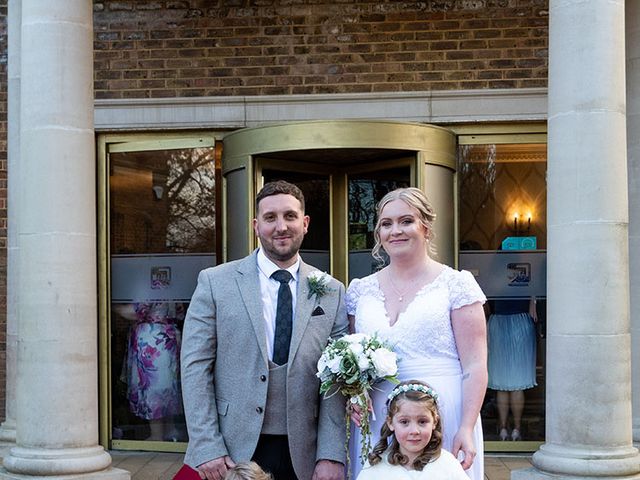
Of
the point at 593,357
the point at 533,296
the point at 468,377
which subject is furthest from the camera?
the point at 533,296

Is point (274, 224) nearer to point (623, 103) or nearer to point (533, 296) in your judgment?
point (623, 103)

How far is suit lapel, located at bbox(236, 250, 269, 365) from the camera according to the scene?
369 cm

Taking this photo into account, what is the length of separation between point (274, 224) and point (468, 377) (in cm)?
98

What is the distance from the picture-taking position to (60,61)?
236 inches

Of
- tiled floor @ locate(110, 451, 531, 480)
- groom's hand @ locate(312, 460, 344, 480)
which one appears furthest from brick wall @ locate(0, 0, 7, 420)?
groom's hand @ locate(312, 460, 344, 480)

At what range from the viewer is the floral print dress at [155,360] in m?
8.07

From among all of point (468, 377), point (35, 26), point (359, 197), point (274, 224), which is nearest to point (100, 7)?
point (35, 26)

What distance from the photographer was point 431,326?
12.0 ft

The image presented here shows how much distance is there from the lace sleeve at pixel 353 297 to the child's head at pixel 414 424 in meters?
0.46

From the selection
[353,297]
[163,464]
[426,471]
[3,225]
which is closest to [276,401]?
[353,297]

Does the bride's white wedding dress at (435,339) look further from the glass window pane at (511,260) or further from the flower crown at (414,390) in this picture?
the glass window pane at (511,260)

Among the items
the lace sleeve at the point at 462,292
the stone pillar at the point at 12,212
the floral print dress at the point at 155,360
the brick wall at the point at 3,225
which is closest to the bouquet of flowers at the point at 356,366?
the lace sleeve at the point at 462,292

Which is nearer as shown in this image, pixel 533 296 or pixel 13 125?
pixel 13 125

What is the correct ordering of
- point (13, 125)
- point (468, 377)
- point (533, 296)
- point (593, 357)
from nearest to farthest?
point (468, 377) < point (593, 357) < point (13, 125) < point (533, 296)
